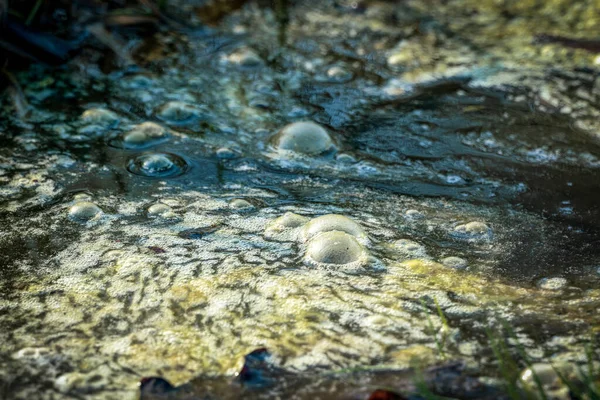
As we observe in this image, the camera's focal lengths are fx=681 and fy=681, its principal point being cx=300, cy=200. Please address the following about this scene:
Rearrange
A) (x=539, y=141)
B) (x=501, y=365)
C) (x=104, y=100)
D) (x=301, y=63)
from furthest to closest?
(x=301, y=63)
(x=104, y=100)
(x=539, y=141)
(x=501, y=365)

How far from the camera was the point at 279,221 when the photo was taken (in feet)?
5.77

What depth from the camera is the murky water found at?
1306 mm

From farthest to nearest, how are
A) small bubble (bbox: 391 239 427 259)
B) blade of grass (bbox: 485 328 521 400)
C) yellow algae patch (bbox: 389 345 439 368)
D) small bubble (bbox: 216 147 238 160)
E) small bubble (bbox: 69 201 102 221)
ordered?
small bubble (bbox: 216 147 238 160)
small bubble (bbox: 69 201 102 221)
small bubble (bbox: 391 239 427 259)
yellow algae patch (bbox: 389 345 439 368)
blade of grass (bbox: 485 328 521 400)

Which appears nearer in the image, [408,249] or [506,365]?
[506,365]

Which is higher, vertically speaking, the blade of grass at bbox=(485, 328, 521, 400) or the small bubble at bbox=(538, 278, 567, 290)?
the small bubble at bbox=(538, 278, 567, 290)

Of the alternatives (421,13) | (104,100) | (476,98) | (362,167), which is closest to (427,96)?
(476,98)

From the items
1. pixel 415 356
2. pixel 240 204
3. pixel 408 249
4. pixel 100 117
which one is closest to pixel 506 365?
pixel 415 356

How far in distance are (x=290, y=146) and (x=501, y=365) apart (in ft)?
3.79

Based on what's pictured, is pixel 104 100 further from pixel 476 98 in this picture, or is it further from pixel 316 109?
pixel 476 98

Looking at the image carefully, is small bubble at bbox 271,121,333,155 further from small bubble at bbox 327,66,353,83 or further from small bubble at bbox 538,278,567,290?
small bubble at bbox 538,278,567,290

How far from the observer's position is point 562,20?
3178 millimetres

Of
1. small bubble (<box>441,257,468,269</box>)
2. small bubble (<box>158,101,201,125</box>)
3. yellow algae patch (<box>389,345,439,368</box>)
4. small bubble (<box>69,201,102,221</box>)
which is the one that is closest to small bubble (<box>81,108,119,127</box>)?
small bubble (<box>158,101,201,125</box>)

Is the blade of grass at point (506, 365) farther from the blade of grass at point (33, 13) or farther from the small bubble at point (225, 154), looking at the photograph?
the blade of grass at point (33, 13)

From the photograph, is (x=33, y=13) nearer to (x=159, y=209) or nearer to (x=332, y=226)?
(x=159, y=209)
